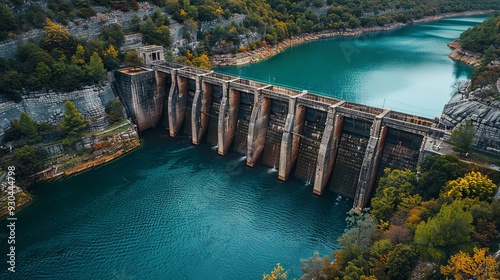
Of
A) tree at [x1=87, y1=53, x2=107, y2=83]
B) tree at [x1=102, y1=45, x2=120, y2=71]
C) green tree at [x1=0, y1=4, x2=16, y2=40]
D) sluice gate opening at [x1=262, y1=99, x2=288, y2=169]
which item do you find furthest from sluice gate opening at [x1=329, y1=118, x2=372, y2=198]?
green tree at [x1=0, y1=4, x2=16, y2=40]

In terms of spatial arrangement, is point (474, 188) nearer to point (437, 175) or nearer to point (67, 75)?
point (437, 175)

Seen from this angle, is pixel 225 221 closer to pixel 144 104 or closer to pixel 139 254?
pixel 139 254

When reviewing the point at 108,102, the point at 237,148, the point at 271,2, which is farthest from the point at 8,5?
the point at 271,2

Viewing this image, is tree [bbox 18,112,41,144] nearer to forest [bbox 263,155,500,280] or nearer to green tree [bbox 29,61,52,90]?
green tree [bbox 29,61,52,90]

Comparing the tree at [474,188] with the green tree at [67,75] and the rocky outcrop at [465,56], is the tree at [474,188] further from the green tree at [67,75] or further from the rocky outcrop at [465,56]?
the rocky outcrop at [465,56]

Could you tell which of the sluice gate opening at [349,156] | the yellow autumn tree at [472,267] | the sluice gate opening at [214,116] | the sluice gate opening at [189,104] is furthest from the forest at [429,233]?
the sluice gate opening at [189,104]

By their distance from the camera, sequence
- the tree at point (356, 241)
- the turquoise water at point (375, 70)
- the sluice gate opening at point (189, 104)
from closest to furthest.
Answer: the tree at point (356, 241)
the sluice gate opening at point (189, 104)
the turquoise water at point (375, 70)
